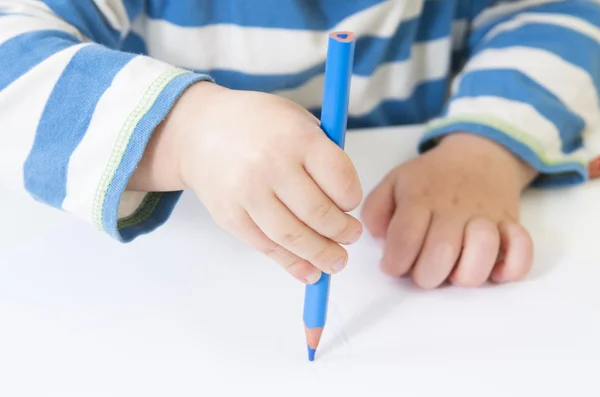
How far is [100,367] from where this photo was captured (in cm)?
27

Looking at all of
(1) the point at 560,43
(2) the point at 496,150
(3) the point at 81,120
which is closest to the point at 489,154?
(2) the point at 496,150

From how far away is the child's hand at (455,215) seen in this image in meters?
0.33

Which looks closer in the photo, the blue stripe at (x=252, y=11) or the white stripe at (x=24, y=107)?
the white stripe at (x=24, y=107)

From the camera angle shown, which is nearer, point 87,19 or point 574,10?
point 87,19

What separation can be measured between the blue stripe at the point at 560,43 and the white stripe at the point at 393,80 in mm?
42

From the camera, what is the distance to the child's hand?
329 mm

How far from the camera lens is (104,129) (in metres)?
0.30

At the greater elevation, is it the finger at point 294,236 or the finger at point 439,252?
the finger at point 294,236

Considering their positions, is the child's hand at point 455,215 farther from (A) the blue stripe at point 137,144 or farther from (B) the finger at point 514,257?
(A) the blue stripe at point 137,144

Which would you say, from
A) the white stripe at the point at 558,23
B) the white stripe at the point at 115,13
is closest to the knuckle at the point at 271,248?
the white stripe at the point at 115,13

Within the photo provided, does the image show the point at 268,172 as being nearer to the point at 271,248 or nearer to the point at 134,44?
the point at 271,248

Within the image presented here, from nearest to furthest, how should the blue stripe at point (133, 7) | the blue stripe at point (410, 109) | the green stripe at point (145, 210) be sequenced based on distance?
the green stripe at point (145, 210) → the blue stripe at point (133, 7) → the blue stripe at point (410, 109)

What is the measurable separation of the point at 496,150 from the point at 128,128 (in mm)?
221

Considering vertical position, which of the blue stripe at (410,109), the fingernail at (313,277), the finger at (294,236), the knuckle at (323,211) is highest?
the knuckle at (323,211)
